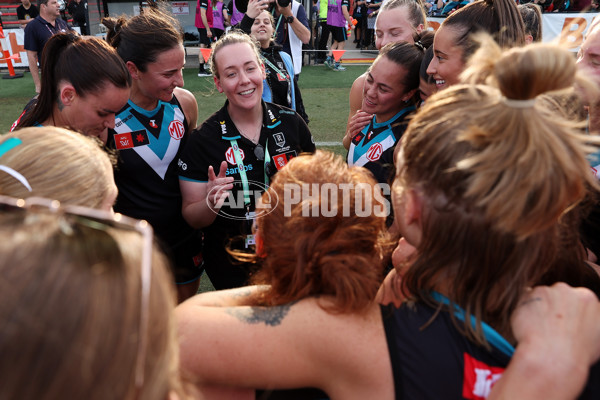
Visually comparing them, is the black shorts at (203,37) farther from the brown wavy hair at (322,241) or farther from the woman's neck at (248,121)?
the brown wavy hair at (322,241)

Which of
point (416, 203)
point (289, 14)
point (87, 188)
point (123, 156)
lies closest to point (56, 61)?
point (123, 156)

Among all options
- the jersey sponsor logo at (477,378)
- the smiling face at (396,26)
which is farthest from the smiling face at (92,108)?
the smiling face at (396,26)

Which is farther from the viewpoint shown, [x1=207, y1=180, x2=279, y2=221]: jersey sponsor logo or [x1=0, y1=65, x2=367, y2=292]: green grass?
[x1=0, y1=65, x2=367, y2=292]: green grass

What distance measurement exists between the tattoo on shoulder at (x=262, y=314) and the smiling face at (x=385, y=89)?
1.98 m

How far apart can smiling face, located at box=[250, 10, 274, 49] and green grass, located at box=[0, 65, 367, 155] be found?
2.10m

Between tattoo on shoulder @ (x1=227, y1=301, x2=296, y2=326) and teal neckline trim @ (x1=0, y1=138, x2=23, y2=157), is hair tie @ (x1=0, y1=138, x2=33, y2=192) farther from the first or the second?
tattoo on shoulder @ (x1=227, y1=301, x2=296, y2=326)

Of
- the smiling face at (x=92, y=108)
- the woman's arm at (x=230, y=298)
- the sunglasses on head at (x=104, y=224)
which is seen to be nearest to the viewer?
the sunglasses on head at (x=104, y=224)

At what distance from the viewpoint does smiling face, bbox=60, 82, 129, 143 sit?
234 centimetres

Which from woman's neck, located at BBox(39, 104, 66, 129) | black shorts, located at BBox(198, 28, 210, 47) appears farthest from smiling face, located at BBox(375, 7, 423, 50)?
black shorts, located at BBox(198, 28, 210, 47)

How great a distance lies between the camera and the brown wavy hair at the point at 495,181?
3.32ft

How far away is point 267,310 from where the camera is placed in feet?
3.91

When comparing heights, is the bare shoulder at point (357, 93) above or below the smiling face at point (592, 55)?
below

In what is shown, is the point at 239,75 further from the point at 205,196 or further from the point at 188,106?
the point at 205,196

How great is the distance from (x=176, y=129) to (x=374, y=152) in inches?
54.3
